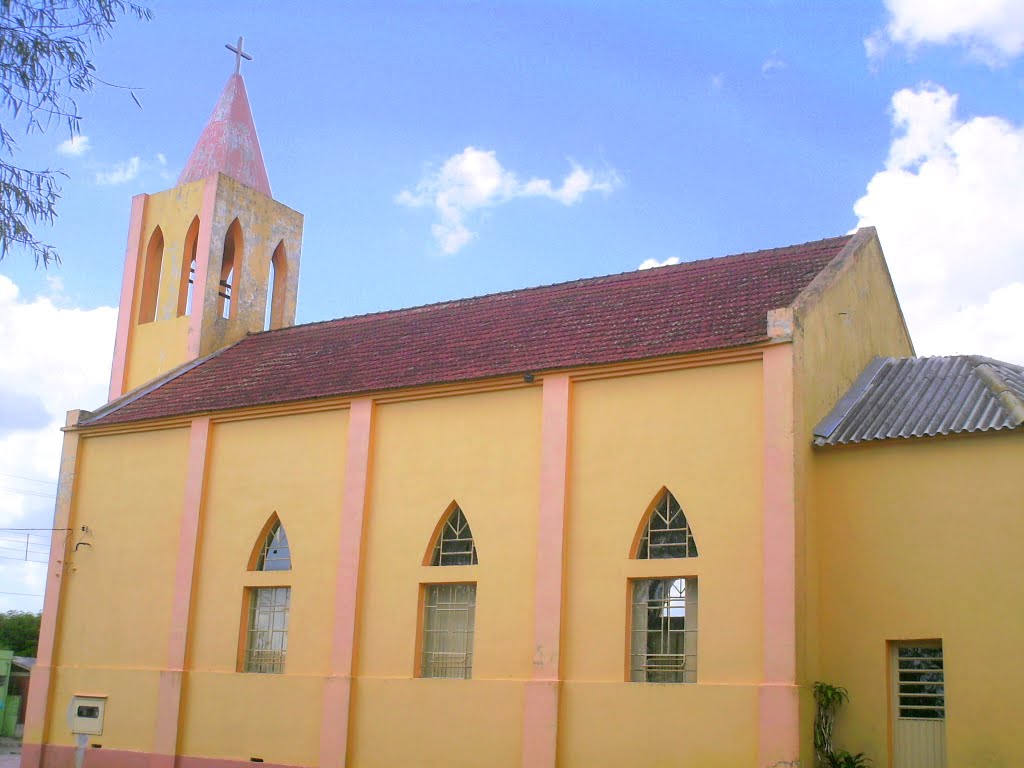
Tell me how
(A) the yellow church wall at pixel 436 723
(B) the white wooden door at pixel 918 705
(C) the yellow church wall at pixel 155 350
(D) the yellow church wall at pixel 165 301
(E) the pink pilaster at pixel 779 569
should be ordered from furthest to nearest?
(D) the yellow church wall at pixel 165 301
(C) the yellow church wall at pixel 155 350
(A) the yellow church wall at pixel 436 723
(B) the white wooden door at pixel 918 705
(E) the pink pilaster at pixel 779 569

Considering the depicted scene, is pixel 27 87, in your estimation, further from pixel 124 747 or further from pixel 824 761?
pixel 124 747

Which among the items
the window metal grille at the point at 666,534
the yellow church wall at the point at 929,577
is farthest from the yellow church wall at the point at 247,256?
the yellow church wall at the point at 929,577

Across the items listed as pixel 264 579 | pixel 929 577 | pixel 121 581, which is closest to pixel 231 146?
pixel 121 581

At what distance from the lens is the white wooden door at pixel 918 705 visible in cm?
1426

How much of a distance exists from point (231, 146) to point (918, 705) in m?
18.6

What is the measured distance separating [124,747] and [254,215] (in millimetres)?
11466

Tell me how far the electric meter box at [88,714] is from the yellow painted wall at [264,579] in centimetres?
210

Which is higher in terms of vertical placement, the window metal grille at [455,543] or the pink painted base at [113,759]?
the window metal grille at [455,543]

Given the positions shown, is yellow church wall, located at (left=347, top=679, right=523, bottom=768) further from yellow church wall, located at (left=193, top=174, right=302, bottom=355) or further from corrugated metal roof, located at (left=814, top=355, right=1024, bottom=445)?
yellow church wall, located at (left=193, top=174, right=302, bottom=355)

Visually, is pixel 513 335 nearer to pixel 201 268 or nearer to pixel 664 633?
pixel 664 633

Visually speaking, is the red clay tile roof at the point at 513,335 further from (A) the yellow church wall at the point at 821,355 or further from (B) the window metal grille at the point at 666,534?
(B) the window metal grille at the point at 666,534

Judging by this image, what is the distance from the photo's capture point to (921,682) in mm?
14445

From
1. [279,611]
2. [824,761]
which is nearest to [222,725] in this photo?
[279,611]

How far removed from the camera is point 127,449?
21906 mm
